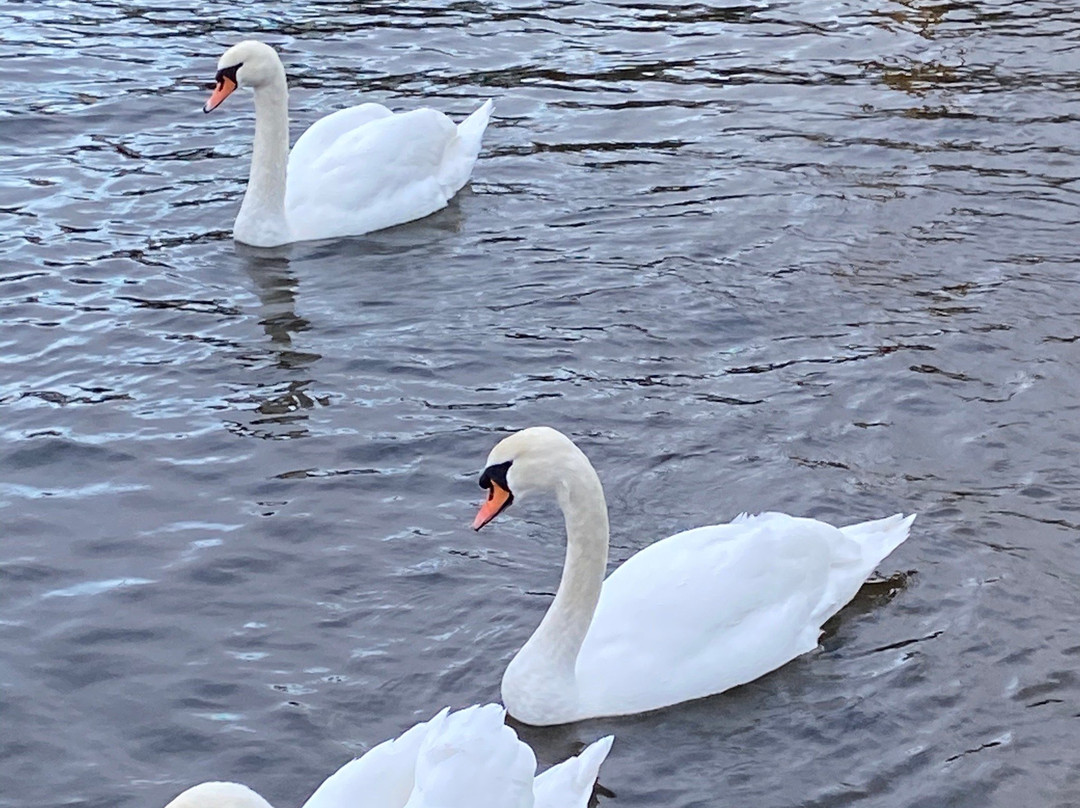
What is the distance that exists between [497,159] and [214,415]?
14.8 feet

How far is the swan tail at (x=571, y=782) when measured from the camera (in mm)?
5953

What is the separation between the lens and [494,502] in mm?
6969

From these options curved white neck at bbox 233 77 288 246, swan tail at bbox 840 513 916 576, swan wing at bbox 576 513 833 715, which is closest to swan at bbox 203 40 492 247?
curved white neck at bbox 233 77 288 246

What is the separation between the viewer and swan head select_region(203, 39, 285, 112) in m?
11.9

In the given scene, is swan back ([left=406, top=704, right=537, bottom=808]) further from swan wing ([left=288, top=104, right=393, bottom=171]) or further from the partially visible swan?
swan wing ([left=288, top=104, right=393, bottom=171])

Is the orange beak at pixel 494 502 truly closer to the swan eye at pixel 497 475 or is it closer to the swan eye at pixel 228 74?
the swan eye at pixel 497 475

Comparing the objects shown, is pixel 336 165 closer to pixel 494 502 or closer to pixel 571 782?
pixel 494 502

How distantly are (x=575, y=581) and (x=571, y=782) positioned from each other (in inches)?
47.9

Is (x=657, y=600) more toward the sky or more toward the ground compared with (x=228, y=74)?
more toward the ground

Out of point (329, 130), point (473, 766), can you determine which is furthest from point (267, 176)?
point (473, 766)

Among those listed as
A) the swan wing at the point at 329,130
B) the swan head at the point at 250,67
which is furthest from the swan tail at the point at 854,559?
the swan wing at the point at 329,130

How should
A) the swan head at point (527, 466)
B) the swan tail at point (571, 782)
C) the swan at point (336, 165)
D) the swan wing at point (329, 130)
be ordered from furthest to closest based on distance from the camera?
the swan wing at point (329, 130) < the swan at point (336, 165) < the swan head at point (527, 466) < the swan tail at point (571, 782)

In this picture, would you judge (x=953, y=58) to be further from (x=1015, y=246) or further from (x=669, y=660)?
(x=669, y=660)

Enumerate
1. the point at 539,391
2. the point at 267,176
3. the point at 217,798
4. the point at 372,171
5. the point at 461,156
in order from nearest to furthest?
the point at 217,798, the point at 539,391, the point at 267,176, the point at 372,171, the point at 461,156
